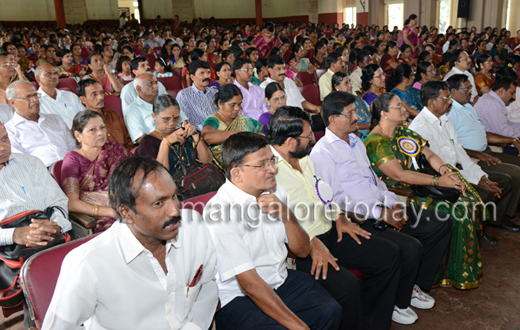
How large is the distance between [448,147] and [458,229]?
717 mm

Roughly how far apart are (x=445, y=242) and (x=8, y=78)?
3878 millimetres

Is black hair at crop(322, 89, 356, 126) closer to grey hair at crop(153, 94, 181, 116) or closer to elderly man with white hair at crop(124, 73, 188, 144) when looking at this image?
A: grey hair at crop(153, 94, 181, 116)

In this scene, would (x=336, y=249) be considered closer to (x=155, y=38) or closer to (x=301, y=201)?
(x=301, y=201)

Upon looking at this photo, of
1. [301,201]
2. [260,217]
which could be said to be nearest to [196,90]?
[301,201]

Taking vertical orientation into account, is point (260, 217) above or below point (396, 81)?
below

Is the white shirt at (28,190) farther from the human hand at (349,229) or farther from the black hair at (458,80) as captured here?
the black hair at (458,80)

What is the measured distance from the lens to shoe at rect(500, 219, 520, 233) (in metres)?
2.97

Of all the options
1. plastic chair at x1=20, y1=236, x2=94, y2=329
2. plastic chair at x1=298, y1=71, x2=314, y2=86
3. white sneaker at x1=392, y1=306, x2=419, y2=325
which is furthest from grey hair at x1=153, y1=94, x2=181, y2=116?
plastic chair at x1=298, y1=71, x2=314, y2=86

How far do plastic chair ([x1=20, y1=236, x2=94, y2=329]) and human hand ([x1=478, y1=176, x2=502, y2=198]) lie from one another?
8.68 feet

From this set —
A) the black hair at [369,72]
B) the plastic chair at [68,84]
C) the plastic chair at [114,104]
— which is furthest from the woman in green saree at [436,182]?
the plastic chair at [68,84]

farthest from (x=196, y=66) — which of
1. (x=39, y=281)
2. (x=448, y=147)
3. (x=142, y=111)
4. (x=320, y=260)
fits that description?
(x=39, y=281)

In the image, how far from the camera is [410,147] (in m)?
2.56

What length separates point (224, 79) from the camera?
13.6 ft

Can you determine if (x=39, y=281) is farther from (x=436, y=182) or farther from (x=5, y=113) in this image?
(x=5, y=113)
